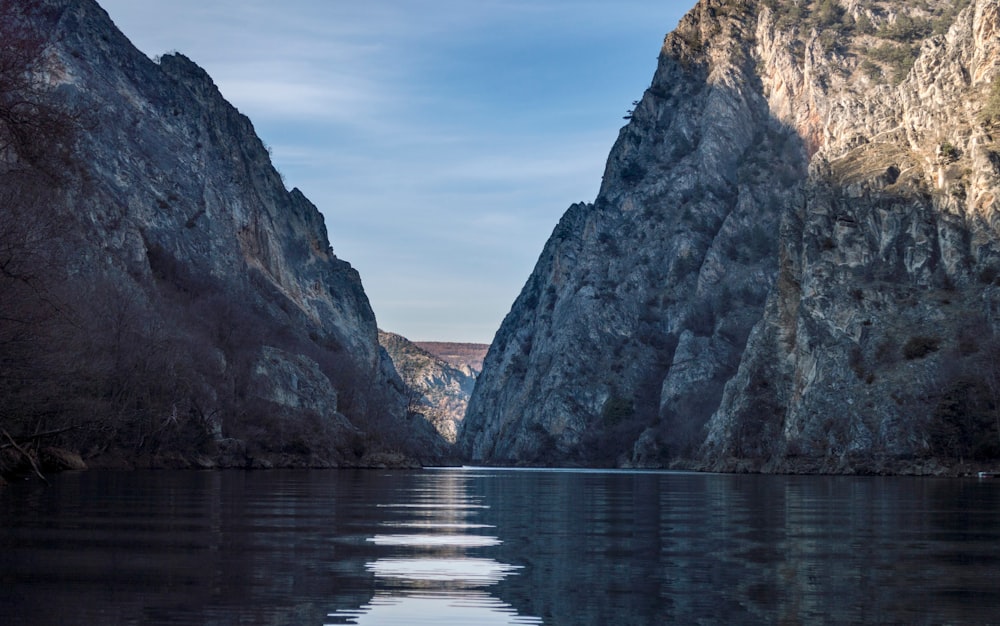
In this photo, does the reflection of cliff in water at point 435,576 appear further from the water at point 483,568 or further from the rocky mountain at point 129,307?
the rocky mountain at point 129,307

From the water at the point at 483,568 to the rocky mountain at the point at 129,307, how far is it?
1037 centimetres

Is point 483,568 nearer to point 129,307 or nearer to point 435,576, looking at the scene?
point 435,576

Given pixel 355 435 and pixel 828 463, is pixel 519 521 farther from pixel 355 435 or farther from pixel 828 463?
pixel 355 435

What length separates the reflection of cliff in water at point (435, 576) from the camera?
44.3ft

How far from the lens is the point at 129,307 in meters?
119

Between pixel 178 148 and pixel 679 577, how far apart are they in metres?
192

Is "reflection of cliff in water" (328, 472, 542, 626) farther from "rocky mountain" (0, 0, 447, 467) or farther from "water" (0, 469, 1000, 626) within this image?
"rocky mountain" (0, 0, 447, 467)

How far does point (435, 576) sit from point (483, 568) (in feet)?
4.48

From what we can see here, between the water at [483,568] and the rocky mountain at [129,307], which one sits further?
the rocky mountain at [129,307]

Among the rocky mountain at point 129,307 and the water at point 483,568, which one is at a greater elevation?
the rocky mountain at point 129,307

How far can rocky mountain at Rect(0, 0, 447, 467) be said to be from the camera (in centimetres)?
4341

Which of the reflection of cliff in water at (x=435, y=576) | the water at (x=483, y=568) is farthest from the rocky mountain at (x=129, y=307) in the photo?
the reflection of cliff in water at (x=435, y=576)

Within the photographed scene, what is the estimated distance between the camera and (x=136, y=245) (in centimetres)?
15675

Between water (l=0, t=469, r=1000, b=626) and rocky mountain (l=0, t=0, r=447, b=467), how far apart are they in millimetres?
10372
